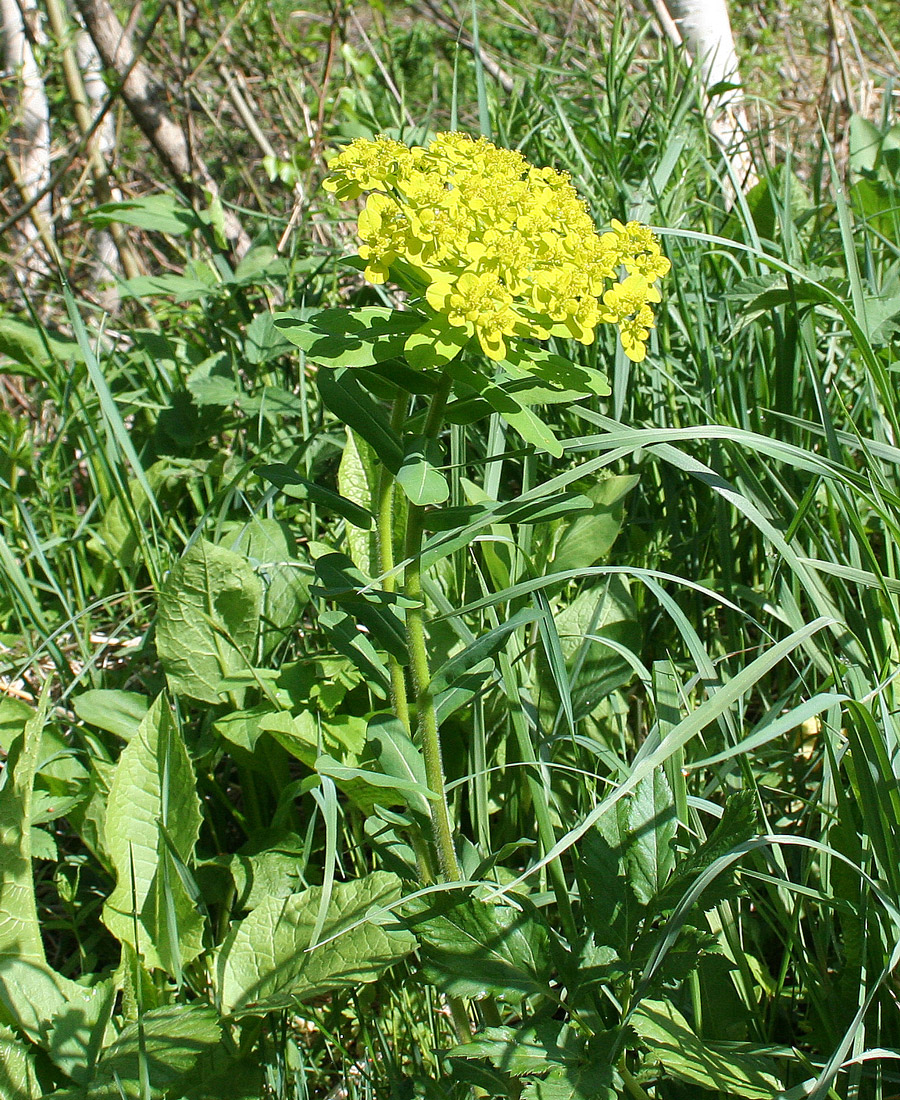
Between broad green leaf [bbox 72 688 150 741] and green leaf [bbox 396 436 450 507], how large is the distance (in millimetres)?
826

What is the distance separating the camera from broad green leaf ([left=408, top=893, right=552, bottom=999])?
116 centimetres

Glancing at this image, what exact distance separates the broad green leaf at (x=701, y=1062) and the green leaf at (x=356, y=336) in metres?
0.88

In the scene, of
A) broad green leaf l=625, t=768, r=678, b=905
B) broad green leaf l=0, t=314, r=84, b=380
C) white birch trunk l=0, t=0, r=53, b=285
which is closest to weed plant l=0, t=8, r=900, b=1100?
broad green leaf l=625, t=768, r=678, b=905

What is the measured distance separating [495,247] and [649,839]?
75 cm

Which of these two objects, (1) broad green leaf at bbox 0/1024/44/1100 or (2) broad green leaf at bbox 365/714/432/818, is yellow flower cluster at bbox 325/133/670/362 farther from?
(1) broad green leaf at bbox 0/1024/44/1100

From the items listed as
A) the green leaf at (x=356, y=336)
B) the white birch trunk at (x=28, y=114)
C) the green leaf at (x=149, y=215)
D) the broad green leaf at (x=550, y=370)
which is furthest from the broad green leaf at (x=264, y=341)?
the white birch trunk at (x=28, y=114)

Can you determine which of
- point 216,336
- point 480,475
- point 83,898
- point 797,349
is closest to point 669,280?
point 797,349

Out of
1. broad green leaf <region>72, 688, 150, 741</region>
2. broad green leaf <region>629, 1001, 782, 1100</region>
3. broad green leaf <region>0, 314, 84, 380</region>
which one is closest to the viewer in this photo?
broad green leaf <region>629, 1001, 782, 1100</region>

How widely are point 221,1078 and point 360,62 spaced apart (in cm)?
305

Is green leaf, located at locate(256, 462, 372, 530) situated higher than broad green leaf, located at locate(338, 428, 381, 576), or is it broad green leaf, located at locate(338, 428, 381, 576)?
green leaf, located at locate(256, 462, 372, 530)

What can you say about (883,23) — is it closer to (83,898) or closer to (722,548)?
(722,548)

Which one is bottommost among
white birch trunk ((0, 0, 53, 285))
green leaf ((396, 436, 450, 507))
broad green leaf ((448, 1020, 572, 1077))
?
broad green leaf ((448, 1020, 572, 1077))

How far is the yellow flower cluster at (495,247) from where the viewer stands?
3.37 ft

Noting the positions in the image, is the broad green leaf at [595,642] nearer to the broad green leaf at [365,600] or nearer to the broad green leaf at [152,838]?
the broad green leaf at [365,600]
